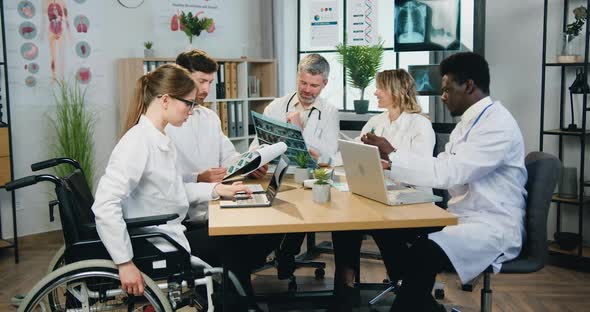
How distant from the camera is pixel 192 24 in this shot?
5.70 metres

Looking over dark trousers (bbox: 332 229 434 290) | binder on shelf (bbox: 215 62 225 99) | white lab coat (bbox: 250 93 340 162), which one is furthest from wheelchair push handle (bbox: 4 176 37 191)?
binder on shelf (bbox: 215 62 225 99)

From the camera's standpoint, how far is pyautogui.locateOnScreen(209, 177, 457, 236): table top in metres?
2.20

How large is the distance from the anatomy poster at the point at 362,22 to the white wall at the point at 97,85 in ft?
3.82

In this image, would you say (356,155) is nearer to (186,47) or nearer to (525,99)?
(525,99)

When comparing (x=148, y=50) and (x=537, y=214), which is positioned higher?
(x=148, y=50)

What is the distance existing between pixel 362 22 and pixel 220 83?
4.96ft

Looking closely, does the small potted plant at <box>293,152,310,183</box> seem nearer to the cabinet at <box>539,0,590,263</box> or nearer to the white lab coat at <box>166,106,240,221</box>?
the white lab coat at <box>166,106,240,221</box>

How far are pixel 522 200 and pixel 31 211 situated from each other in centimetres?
388

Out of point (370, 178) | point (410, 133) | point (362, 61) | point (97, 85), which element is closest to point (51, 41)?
point (97, 85)

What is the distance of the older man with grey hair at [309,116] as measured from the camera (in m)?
3.75

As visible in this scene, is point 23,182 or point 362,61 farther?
point 362,61

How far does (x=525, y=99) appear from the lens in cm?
479

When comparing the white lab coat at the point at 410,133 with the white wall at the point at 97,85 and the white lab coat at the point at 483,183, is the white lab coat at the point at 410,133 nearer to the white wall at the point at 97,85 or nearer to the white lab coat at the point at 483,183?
the white lab coat at the point at 483,183

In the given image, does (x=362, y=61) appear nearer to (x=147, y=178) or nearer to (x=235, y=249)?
(x=235, y=249)
